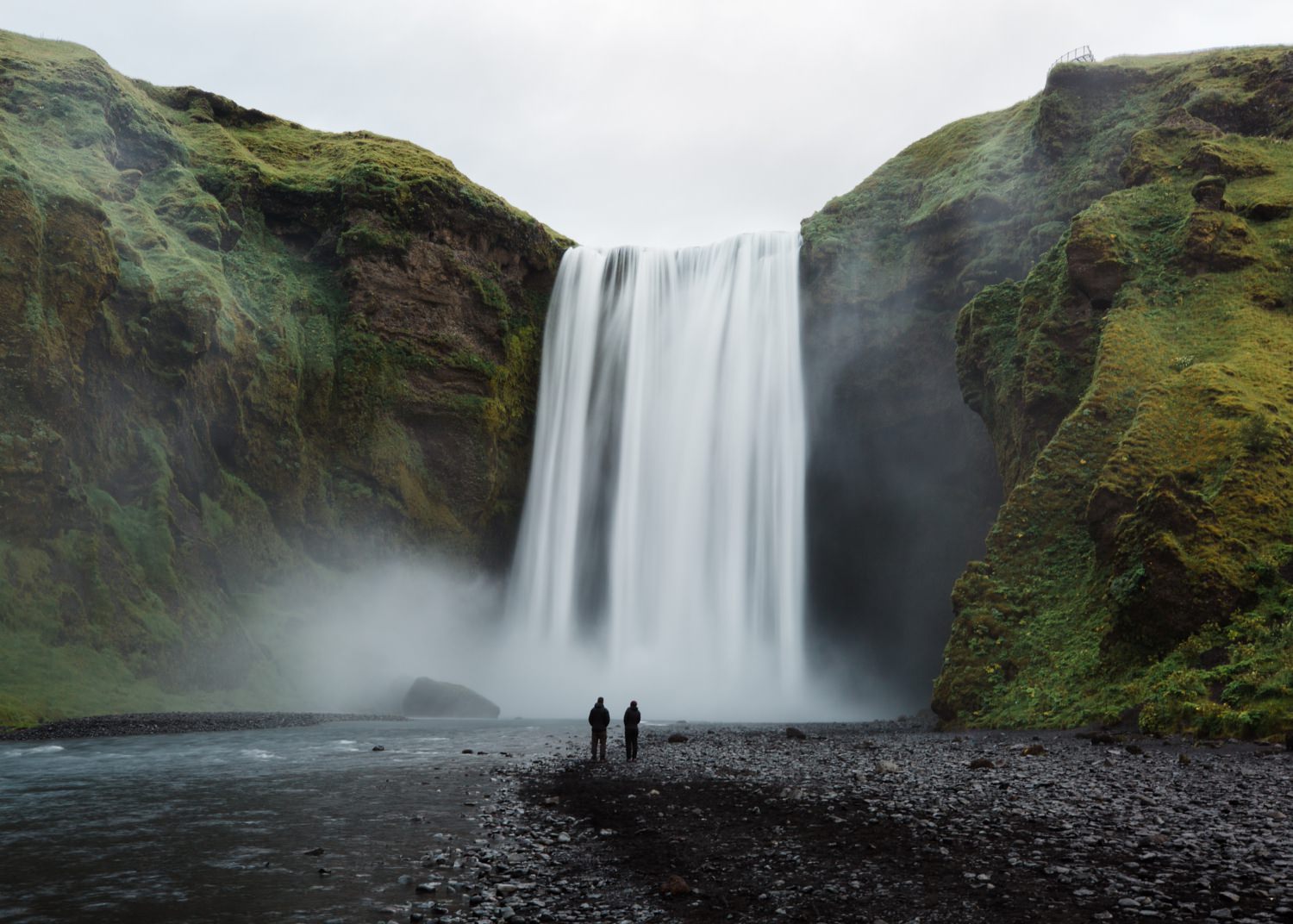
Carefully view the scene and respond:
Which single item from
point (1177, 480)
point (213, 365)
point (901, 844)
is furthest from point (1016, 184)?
point (901, 844)

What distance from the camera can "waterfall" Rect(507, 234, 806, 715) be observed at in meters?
48.2

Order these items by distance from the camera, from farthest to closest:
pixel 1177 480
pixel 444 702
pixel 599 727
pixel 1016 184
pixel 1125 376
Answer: pixel 1016 184 → pixel 444 702 → pixel 1125 376 → pixel 1177 480 → pixel 599 727

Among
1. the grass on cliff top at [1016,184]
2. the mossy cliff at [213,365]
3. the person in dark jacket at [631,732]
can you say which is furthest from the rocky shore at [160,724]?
the grass on cliff top at [1016,184]

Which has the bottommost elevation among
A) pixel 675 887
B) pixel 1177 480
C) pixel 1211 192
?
pixel 675 887

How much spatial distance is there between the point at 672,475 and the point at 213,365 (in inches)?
1006

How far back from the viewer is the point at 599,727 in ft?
66.0

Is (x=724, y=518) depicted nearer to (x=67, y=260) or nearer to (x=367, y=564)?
(x=367, y=564)

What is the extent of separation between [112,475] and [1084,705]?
39.3m

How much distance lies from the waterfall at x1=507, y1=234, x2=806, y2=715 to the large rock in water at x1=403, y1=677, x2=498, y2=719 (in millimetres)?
7637

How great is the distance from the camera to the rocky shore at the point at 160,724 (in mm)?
26342

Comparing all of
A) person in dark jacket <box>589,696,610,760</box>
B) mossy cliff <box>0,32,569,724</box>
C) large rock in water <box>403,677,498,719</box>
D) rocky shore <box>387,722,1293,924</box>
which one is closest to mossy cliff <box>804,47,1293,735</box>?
rocky shore <box>387,722,1293,924</box>

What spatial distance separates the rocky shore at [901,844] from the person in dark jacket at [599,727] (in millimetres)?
2698

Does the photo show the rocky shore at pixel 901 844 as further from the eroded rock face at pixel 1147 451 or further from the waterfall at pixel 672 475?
the waterfall at pixel 672 475

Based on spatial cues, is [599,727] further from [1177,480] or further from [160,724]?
[160,724]
